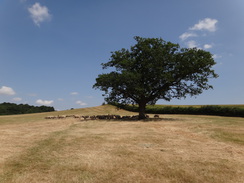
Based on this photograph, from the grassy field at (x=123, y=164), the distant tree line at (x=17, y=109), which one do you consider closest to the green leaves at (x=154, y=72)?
the grassy field at (x=123, y=164)

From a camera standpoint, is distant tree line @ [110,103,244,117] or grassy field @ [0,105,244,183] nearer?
grassy field @ [0,105,244,183]

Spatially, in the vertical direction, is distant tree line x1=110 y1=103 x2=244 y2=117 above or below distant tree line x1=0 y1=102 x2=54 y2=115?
below

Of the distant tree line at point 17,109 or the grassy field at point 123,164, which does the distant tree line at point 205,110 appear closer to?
the grassy field at point 123,164

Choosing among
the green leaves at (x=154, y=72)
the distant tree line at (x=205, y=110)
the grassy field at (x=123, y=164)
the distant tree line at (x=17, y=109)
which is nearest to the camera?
the grassy field at (x=123, y=164)

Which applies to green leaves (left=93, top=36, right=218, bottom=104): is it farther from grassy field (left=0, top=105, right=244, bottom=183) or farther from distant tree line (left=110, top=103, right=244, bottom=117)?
grassy field (left=0, top=105, right=244, bottom=183)

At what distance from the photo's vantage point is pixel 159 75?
101 feet

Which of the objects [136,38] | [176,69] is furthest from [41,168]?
[136,38]

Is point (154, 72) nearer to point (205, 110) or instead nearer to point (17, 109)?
point (205, 110)

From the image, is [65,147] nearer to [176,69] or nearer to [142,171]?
[142,171]

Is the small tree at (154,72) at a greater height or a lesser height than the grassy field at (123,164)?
greater

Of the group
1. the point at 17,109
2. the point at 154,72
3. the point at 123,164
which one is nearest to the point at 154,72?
the point at 154,72

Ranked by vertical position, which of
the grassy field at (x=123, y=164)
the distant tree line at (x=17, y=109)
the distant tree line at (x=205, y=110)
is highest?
the distant tree line at (x=17, y=109)

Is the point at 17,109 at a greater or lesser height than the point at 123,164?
greater

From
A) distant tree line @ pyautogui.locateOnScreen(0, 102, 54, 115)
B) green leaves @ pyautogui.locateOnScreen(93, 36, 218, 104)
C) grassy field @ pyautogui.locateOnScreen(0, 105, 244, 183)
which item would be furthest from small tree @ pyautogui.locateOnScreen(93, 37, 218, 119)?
distant tree line @ pyautogui.locateOnScreen(0, 102, 54, 115)
